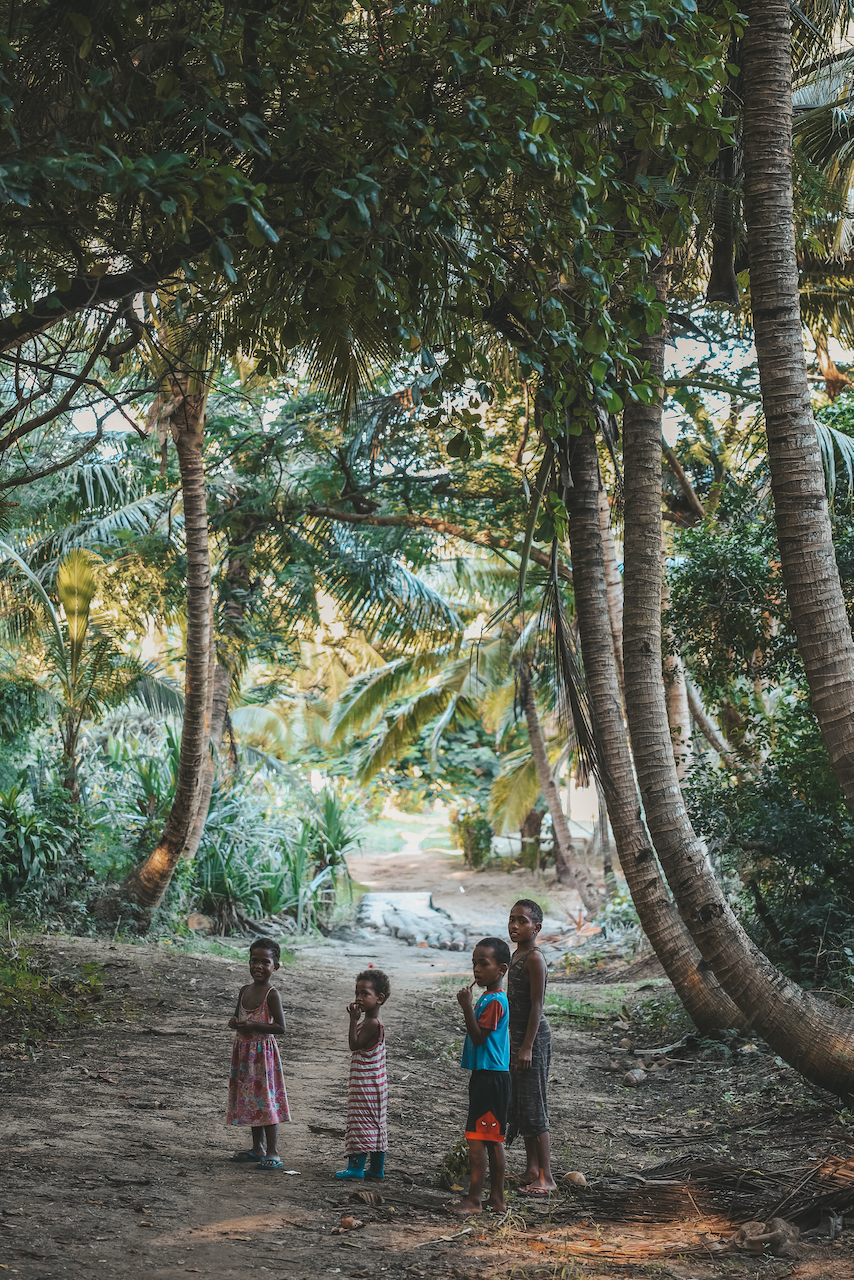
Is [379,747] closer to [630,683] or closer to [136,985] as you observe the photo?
[136,985]

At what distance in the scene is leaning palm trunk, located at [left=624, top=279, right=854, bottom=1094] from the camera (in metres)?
5.15

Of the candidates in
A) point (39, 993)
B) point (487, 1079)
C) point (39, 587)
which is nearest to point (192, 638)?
point (39, 587)

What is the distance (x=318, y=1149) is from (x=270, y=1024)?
844mm

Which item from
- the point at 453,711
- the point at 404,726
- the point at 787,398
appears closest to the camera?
the point at 787,398

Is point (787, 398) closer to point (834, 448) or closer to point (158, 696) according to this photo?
point (834, 448)

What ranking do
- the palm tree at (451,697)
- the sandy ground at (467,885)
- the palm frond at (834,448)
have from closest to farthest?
the palm frond at (834,448) < the palm tree at (451,697) < the sandy ground at (467,885)

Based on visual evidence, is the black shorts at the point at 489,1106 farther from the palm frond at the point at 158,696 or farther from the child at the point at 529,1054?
the palm frond at the point at 158,696

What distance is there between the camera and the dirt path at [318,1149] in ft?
11.5

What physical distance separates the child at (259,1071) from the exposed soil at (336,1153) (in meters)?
0.17

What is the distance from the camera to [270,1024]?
15.2 ft

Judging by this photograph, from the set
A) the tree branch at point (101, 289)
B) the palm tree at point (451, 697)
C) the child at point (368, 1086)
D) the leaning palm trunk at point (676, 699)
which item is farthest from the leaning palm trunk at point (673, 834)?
the palm tree at point (451, 697)

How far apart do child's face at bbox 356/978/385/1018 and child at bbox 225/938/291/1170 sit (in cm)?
38

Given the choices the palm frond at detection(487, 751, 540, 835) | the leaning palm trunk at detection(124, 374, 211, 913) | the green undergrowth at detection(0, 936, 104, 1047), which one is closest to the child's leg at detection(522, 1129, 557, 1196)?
the green undergrowth at detection(0, 936, 104, 1047)

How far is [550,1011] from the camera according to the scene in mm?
10070
